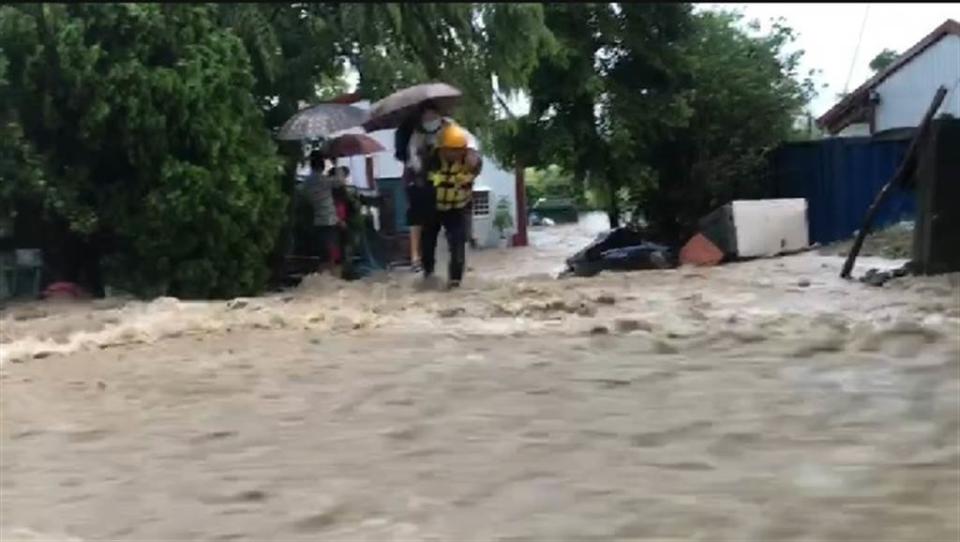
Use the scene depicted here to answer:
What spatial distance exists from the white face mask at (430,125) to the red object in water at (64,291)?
344 centimetres

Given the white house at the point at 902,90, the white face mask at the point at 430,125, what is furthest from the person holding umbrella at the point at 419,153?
the white house at the point at 902,90

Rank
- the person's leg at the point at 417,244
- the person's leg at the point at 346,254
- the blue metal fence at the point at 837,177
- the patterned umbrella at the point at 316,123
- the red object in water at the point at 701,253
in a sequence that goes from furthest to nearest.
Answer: the blue metal fence at the point at 837,177
the red object in water at the point at 701,253
the person's leg at the point at 346,254
the patterned umbrella at the point at 316,123
the person's leg at the point at 417,244

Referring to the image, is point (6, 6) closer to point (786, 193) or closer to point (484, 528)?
point (484, 528)

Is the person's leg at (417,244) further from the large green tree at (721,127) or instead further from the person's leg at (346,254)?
the large green tree at (721,127)

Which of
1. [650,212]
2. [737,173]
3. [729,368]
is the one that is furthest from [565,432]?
[650,212]

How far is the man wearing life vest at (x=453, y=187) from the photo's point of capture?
390 inches

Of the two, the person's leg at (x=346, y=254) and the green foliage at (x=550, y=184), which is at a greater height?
the green foliage at (x=550, y=184)

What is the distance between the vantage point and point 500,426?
189 inches

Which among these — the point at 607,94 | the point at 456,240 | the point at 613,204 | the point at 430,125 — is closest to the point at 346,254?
the point at 430,125

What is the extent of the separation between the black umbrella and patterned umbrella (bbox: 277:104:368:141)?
1195 millimetres

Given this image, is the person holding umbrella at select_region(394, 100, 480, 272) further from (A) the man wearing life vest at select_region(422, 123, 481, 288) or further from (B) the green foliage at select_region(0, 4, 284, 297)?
(B) the green foliage at select_region(0, 4, 284, 297)

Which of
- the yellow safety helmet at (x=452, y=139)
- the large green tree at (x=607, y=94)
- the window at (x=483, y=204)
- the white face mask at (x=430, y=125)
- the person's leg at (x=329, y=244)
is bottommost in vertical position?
the person's leg at (x=329, y=244)

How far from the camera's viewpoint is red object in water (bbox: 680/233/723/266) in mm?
15039

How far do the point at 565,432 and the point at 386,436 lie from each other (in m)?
0.66
